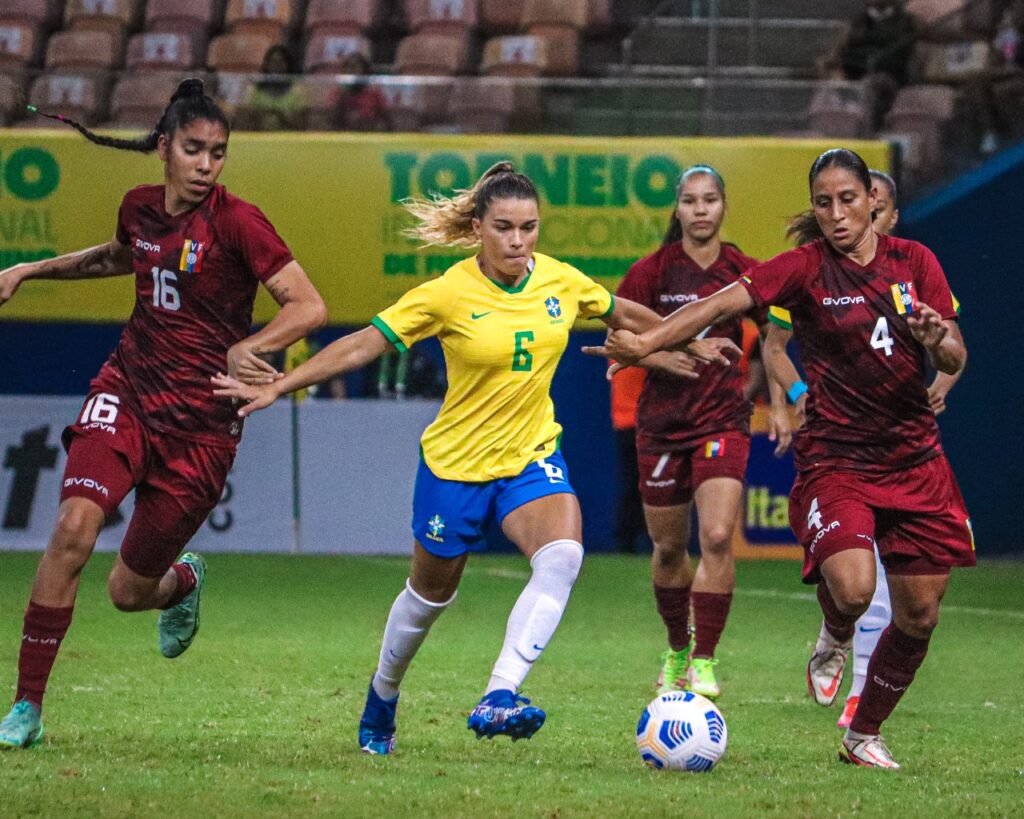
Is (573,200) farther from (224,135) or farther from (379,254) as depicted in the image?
(224,135)

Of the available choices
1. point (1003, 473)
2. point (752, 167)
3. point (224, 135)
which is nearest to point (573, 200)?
point (752, 167)

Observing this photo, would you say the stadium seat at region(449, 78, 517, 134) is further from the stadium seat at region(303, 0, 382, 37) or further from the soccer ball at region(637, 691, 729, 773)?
the soccer ball at region(637, 691, 729, 773)

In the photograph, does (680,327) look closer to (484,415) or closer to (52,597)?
(484,415)

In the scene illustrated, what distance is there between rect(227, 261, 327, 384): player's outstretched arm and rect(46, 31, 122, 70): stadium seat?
10.7 meters

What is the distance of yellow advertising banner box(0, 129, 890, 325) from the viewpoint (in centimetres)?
1498

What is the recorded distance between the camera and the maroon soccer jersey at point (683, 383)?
8586 millimetres

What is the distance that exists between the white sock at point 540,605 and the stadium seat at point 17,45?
480 inches

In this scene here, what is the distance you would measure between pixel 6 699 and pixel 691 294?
148 inches

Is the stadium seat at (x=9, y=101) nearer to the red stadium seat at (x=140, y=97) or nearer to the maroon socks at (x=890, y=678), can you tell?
the red stadium seat at (x=140, y=97)

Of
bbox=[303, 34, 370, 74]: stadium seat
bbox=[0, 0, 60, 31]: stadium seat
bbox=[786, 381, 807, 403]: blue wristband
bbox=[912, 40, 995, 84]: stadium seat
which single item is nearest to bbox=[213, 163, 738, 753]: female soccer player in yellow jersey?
bbox=[786, 381, 807, 403]: blue wristband

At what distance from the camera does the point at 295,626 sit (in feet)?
35.2

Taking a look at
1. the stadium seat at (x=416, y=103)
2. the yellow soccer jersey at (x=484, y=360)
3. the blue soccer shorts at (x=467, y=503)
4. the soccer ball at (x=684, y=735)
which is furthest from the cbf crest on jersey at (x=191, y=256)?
the stadium seat at (x=416, y=103)

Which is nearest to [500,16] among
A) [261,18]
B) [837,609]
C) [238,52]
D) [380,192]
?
[261,18]

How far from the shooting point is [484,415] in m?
6.30
